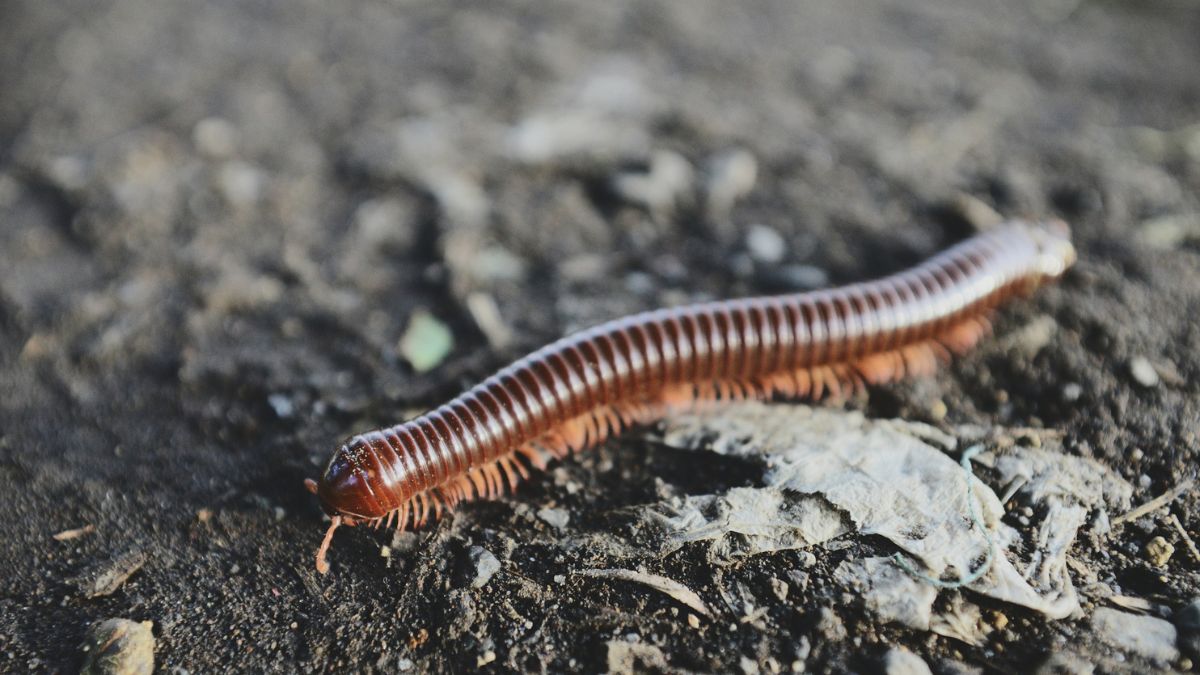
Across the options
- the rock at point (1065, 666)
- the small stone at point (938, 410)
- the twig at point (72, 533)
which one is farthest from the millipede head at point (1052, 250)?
the twig at point (72, 533)

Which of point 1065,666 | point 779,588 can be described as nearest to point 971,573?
point 1065,666

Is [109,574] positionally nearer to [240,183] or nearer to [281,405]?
[281,405]

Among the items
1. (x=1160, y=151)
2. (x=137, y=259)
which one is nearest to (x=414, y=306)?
(x=137, y=259)

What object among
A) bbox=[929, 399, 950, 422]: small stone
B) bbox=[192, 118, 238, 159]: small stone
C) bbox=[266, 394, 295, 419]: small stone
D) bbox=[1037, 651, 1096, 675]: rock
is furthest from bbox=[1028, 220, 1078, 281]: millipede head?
bbox=[192, 118, 238, 159]: small stone

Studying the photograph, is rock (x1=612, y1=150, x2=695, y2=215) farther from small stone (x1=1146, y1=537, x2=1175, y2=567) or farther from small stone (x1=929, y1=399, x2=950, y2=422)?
small stone (x1=1146, y1=537, x2=1175, y2=567)

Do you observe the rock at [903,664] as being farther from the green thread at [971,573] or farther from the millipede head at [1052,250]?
the millipede head at [1052,250]

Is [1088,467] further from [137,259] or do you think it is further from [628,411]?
[137,259]
